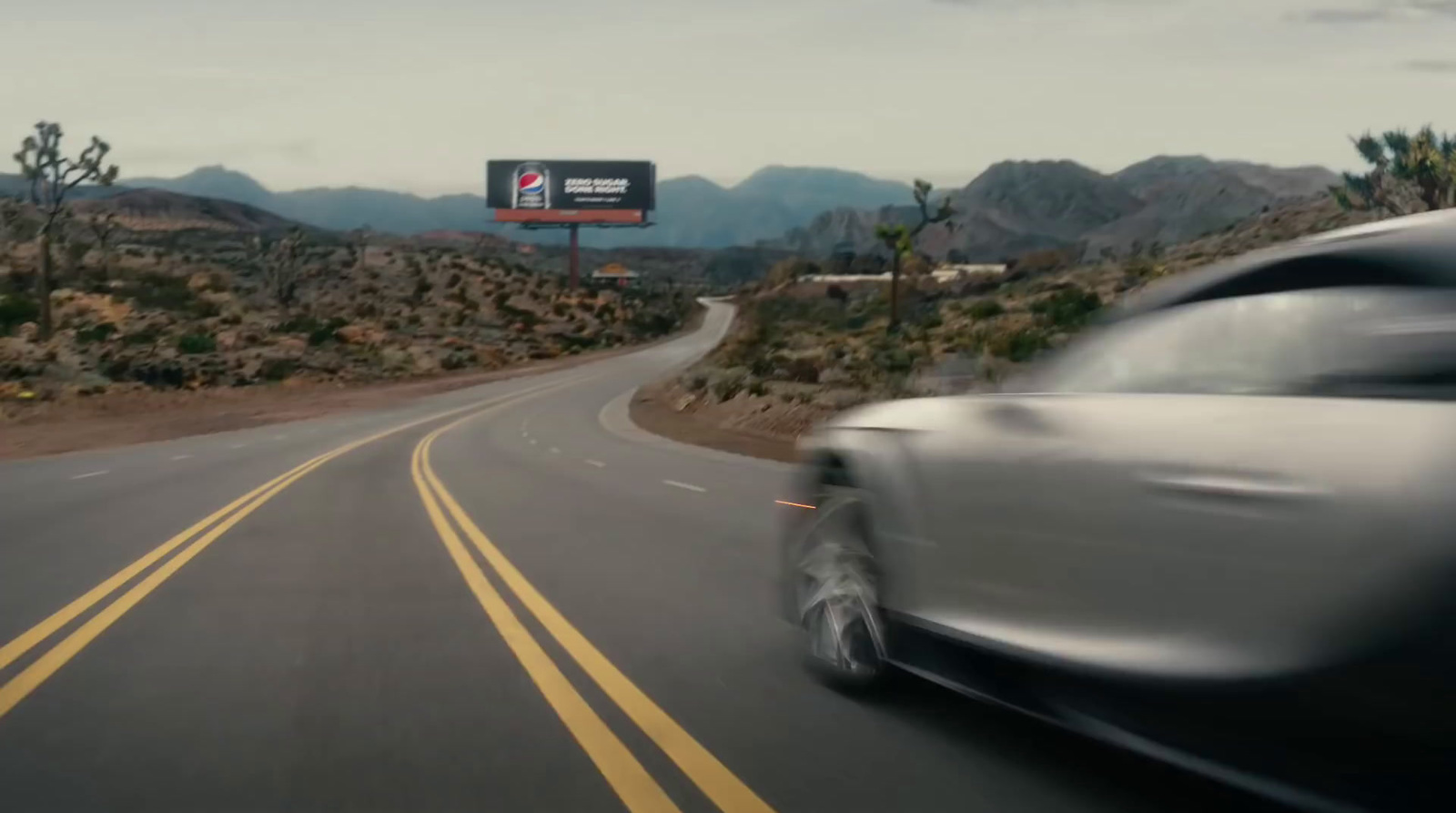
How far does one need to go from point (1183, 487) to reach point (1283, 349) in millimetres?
546

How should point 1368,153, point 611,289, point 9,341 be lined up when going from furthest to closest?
point 611,289 < point 1368,153 < point 9,341

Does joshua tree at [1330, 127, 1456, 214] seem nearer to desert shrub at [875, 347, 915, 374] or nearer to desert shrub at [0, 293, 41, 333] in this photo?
desert shrub at [875, 347, 915, 374]

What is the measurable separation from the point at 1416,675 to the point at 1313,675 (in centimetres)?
32

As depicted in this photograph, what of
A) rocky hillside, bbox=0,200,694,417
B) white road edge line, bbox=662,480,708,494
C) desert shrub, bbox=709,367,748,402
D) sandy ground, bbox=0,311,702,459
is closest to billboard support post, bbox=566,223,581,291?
rocky hillside, bbox=0,200,694,417

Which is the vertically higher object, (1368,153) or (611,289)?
(1368,153)

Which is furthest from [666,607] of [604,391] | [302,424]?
[604,391]

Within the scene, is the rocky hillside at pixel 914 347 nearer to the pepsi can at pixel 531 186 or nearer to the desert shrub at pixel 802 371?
the desert shrub at pixel 802 371

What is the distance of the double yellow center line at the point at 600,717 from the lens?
213 inches

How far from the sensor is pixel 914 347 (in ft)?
188

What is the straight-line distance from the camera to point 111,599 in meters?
10.5

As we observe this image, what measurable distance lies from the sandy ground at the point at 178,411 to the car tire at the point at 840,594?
33013 millimetres

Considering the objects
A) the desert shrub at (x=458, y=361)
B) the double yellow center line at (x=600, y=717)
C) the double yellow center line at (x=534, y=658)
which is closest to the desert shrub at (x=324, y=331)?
the desert shrub at (x=458, y=361)

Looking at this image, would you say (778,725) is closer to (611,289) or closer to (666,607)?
(666,607)

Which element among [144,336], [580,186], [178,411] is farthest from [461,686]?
[580,186]
